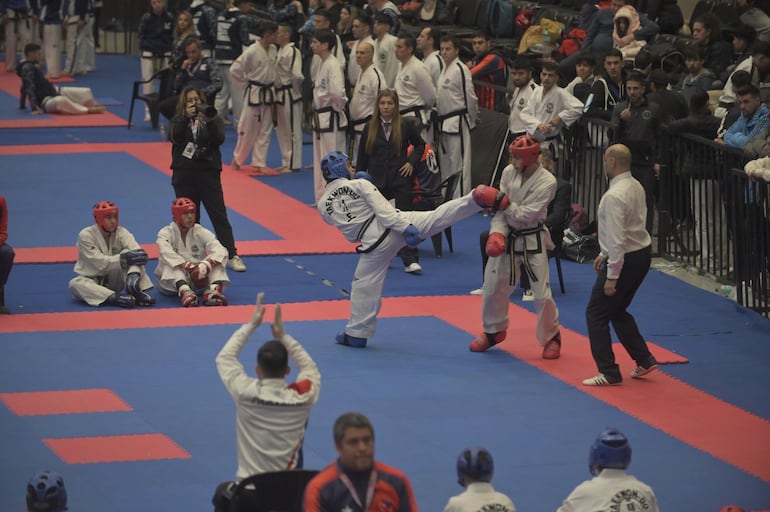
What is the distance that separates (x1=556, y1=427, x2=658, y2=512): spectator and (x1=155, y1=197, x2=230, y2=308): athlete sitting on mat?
6699 mm

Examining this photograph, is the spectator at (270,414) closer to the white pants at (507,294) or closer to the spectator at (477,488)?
the spectator at (477,488)

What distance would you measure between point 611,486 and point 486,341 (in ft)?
16.3

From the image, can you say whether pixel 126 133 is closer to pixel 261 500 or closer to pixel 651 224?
pixel 651 224

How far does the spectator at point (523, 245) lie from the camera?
1122cm

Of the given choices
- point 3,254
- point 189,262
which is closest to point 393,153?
point 189,262

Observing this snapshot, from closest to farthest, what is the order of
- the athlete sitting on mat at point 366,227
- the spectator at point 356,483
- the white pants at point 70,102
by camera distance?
the spectator at point 356,483, the athlete sitting on mat at point 366,227, the white pants at point 70,102

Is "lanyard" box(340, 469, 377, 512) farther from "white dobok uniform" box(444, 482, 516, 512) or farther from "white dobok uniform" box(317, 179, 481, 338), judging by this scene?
"white dobok uniform" box(317, 179, 481, 338)

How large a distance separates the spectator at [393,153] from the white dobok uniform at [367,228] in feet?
8.97

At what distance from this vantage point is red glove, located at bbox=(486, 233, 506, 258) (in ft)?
36.3

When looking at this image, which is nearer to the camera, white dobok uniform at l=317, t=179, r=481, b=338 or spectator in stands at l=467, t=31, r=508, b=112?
white dobok uniform at l=317, t=179, r=481, b=338

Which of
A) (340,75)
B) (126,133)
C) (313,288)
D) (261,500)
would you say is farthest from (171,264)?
(126,133)

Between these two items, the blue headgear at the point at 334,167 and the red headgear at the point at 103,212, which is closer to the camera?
the blue headgear at the point at 334,167

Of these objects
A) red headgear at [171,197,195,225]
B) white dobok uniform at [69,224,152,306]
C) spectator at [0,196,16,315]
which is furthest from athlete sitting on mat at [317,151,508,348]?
spectator at [0,196,16,315]

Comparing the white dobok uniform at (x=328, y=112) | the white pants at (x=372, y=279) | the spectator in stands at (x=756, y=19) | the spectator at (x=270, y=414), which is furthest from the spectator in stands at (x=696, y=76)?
the spectator at (x=270, y=414)
